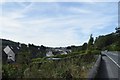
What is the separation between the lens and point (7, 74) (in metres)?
12.9

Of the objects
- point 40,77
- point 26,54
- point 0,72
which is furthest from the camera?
point 26,54

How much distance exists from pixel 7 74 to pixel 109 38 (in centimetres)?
16129

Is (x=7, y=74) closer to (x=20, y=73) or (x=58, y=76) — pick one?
(x=20, y=73)

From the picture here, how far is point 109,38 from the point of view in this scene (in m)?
171

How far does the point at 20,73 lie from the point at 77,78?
258cm

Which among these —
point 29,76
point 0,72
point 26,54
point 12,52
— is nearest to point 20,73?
point 29,76

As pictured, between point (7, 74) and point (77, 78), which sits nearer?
point (7, 74)

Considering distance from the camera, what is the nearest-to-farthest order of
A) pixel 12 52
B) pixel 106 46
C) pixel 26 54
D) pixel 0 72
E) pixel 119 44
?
pixel 0 72
pixel 26 54
pixel 12 52
pixel 119 44
pixel 106 46

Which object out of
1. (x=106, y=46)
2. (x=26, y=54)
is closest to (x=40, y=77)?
(x=26, y=54)

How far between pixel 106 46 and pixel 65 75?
6243 inches

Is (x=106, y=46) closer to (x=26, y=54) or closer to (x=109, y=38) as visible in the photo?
(x=109, y=38)

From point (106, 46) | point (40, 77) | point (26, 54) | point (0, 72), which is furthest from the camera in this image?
point (106, 46)

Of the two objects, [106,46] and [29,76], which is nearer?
[29,76]

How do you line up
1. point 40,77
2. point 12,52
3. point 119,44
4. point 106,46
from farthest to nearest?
point 106,46, point 119,44, point 12,52, point 40,77
